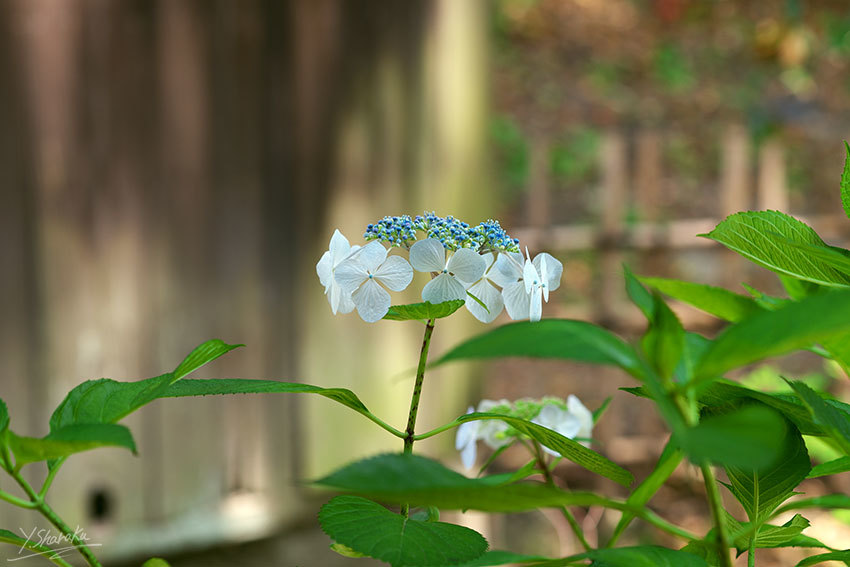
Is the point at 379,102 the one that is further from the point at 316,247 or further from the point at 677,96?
the point at 677,96

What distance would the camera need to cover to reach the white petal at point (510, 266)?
0.56 m

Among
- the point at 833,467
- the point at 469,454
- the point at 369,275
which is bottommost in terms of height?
the point at 469,454

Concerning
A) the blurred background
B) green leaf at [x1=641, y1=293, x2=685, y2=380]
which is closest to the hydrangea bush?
green leaf at [x1=641, y1=293, x2=685, y2=380]

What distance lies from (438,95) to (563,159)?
5.35 meters

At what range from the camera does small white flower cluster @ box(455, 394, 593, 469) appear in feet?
2.45

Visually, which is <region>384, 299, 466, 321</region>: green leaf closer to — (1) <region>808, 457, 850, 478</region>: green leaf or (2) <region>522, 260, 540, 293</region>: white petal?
(2) <region>522, 260, 540, 293</region>: white petal

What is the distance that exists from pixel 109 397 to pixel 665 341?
0.29m

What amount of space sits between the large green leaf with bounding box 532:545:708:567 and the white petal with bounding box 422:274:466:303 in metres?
0.18

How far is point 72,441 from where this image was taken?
34 centimetres

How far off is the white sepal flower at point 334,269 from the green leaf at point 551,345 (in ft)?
0.82

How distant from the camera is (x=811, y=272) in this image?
503 mm

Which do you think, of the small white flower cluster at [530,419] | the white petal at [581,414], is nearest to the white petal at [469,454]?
the small white flower cluster at [530,419]

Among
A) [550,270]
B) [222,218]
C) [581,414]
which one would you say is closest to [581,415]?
[581,414]

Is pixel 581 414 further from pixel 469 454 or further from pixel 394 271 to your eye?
pixel 394 271
